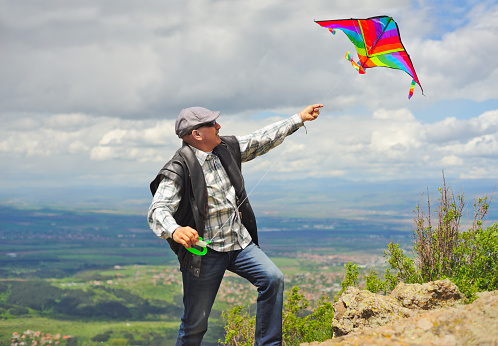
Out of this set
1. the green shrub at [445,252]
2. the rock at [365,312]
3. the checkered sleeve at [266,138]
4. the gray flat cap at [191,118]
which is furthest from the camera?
the green shrub at [445,252]

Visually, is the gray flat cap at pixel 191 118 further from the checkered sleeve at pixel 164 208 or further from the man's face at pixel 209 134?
the checkered sleeve at pixel 164 208

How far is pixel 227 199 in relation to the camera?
4.04 m

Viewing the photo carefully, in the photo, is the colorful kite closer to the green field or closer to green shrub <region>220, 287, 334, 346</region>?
green shrub <region>220, 287, 334, 346</region>

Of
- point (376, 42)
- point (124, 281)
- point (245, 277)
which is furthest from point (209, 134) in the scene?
point (124, 281)

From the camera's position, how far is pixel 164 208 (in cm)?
374

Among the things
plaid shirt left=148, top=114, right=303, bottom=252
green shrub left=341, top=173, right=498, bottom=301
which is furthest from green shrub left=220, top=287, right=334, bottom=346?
plaid shirt left=148, top=114, right=303, bottom=252

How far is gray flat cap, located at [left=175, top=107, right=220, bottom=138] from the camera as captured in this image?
406 cm

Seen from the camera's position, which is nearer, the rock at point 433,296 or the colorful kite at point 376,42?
the colorful kite at point 376,42

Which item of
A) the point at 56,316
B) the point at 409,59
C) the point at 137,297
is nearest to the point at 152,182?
the point at 409,59

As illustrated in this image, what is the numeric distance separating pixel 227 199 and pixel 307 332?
4.19 meters

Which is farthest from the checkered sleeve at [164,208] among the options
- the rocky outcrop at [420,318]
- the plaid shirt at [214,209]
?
the rocky outcrop at [420,318]

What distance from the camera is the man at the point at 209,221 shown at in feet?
12.8

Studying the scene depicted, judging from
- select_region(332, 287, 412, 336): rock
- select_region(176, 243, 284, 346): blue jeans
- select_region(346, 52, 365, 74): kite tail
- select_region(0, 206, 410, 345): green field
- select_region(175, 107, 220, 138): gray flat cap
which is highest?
select_region(346, 52, 365, 74): kite tail

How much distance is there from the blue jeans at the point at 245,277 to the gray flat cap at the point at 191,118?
113 cm
